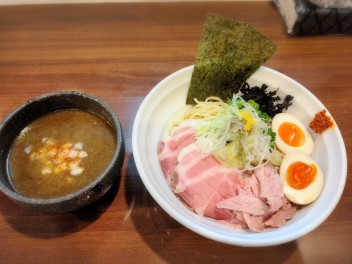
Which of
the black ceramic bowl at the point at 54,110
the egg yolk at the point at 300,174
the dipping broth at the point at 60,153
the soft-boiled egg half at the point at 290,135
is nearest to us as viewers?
the black ceramic bowl at the point at 54,110

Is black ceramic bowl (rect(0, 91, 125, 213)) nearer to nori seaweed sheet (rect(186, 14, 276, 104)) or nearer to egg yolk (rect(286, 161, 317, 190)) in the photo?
nori seaweed sheet (rect(186, 14, 276, 104))

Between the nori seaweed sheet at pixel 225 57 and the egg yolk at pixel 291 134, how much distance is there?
0.36 metres

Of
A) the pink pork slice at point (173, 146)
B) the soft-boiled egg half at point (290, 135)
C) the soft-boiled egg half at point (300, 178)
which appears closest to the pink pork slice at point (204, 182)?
the pink pork slice at point (173, 146)

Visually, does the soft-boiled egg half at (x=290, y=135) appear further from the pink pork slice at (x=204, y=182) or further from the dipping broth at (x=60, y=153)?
the dipping broth at (x=60, y=153)

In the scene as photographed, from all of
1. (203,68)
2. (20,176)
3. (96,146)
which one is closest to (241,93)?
(203,68)

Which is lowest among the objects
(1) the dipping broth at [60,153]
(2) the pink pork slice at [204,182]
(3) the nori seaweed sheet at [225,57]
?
(2) the pink pork slice at [204,182]

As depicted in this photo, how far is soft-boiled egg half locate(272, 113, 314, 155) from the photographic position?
156 cm

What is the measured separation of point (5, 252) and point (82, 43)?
1543 millimetres

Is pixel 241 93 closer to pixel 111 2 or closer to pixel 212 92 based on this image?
pixel 212 92

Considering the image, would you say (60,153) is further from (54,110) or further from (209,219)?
(209,219)

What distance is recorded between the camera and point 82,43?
7.48 feet

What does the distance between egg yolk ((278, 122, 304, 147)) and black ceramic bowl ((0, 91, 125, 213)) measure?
87 centimetres

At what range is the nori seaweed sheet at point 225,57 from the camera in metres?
1.66

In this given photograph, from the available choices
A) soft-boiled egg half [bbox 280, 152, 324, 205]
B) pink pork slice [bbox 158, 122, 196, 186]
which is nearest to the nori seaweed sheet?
pink pork slice [bbox 158, 122, 196, 186]
